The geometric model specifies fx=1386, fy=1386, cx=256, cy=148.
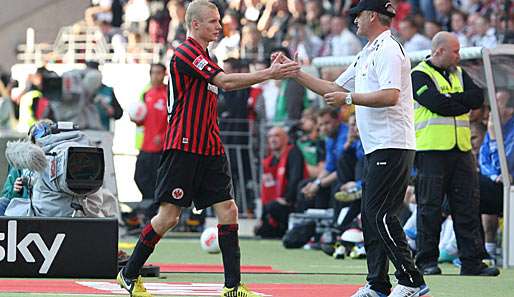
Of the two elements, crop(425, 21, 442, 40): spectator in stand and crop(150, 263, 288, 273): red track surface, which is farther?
crop(425, 21, 442, 40): spectator in stand

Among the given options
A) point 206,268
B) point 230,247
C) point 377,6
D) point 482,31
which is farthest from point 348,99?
point 482,31

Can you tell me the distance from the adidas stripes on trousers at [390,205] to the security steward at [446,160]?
10.2 feet

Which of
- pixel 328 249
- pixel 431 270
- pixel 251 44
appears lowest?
pixel 328 249

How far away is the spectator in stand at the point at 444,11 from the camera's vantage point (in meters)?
21.0

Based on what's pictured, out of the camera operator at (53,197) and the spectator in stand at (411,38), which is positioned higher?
the spectator in stand at (411,38)

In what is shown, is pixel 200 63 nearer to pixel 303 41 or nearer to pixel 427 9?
pixel 427 9

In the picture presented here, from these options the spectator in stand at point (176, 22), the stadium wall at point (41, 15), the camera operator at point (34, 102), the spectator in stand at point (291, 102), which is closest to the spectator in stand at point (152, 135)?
the spectator in stand at point (291, 102)

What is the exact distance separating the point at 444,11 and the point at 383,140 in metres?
12.4

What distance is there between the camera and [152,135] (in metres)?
19.3

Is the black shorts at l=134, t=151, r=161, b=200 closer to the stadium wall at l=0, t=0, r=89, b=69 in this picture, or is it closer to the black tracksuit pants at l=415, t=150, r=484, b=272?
the stadium wall at l=0, t=0, r=89, b=69

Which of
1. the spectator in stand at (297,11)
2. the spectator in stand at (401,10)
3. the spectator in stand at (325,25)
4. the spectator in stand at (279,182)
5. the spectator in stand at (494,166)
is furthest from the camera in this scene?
the spectator in stand at (297,11)

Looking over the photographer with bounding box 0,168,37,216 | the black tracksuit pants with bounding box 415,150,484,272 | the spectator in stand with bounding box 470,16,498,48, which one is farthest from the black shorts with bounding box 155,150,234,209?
the spectator in stand with bounding box 470,16,498,48

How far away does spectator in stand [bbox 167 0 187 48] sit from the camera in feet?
86.2

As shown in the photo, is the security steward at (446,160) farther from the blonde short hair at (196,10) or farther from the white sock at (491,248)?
the blonde short hair at (196,10)
